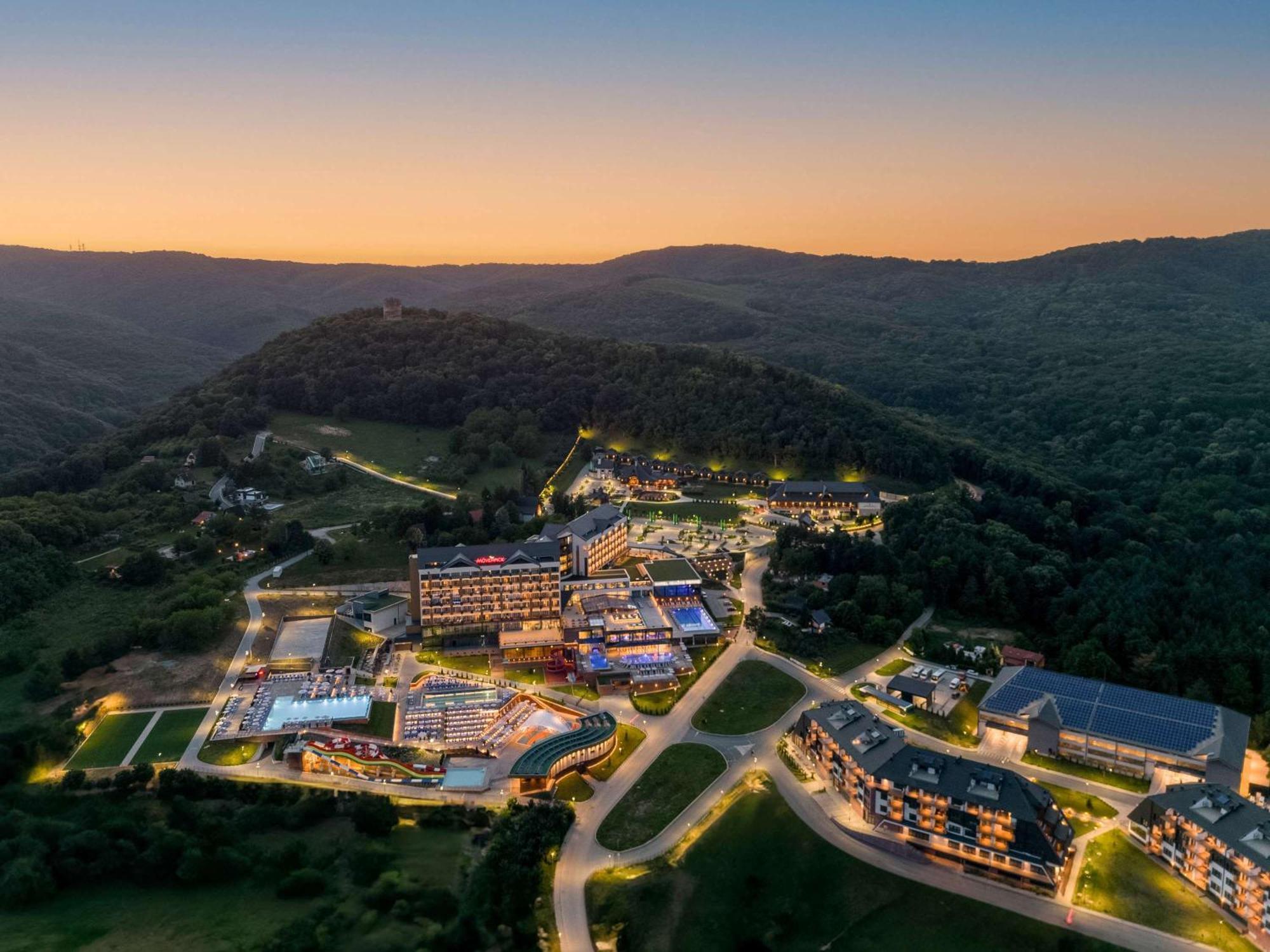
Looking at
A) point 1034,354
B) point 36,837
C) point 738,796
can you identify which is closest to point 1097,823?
point 738,796

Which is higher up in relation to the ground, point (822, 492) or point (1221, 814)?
point (822, 492)

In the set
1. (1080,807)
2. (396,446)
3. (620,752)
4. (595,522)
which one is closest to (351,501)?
(396,446)

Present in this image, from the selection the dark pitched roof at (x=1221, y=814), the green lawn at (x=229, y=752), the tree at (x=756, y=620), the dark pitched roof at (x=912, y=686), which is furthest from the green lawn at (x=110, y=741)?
the dark pitched roof at (x=1221, y=814)

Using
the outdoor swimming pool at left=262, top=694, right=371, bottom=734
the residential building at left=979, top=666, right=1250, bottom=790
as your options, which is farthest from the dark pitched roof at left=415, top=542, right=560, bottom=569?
the residential building at left=979, top=666, right=1250, bottom=790

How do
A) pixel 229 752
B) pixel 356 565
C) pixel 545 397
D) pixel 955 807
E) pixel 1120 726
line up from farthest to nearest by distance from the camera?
pixel 545 397, pixel 356 565, pixel 229 752, pixel 1120 726, pixel 955 807

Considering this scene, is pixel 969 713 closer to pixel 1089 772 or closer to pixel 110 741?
pixel 1089 772

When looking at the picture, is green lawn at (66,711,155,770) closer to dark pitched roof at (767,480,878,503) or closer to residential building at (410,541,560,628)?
residential building at (410,541,560,628)
